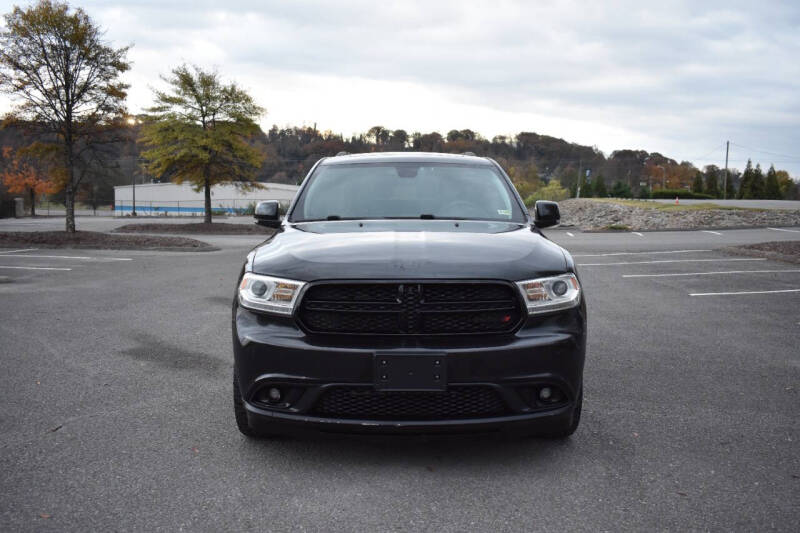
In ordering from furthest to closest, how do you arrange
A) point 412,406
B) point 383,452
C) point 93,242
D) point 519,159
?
point 519,159
point 93,242
point 383,452
point 412,406

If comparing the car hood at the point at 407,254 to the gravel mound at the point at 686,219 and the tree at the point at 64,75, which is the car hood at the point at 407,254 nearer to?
the tree at the point at 64,75

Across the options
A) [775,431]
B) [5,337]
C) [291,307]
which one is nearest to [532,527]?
[291,307]

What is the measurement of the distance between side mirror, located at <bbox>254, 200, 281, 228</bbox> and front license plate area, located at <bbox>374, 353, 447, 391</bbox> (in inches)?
87.7

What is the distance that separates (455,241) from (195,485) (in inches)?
72.0

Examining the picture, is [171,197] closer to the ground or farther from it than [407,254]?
farther from it

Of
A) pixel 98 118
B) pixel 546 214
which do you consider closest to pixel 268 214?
pixel 546 214

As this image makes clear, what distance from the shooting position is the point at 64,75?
20.8 m

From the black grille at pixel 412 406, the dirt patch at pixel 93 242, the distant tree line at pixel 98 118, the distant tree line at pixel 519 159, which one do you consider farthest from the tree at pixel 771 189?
the black grille at pixel 412 406

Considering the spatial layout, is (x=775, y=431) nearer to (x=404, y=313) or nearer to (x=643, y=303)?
(x=404, y=313)

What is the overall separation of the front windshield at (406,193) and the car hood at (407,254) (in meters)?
0.54

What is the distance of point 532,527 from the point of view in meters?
2.73

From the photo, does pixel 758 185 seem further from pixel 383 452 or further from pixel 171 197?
pixel 383 452

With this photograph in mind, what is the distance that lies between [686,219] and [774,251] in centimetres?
1552

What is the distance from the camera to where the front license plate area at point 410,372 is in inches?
119
